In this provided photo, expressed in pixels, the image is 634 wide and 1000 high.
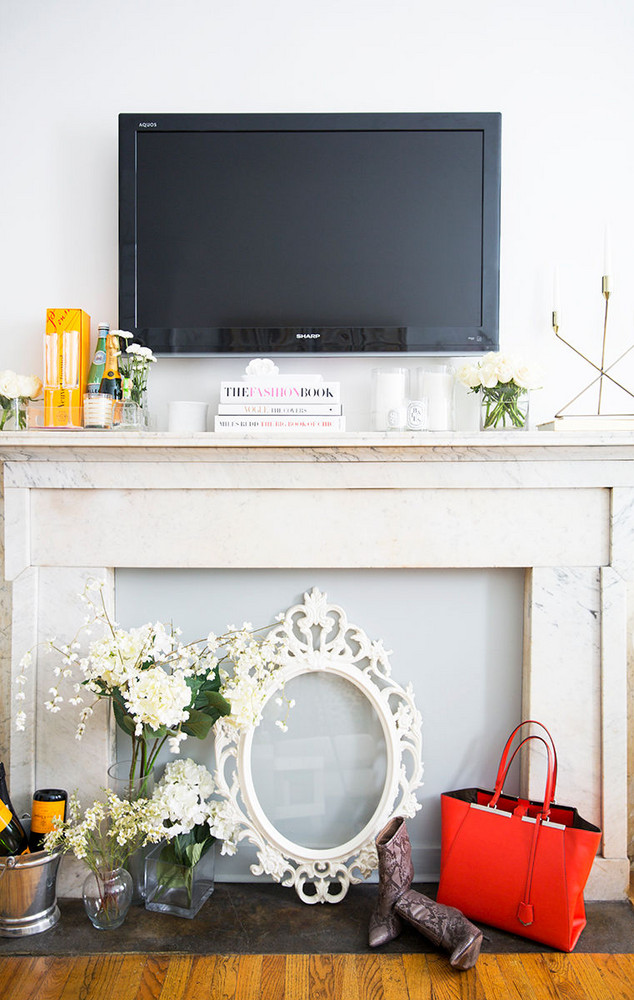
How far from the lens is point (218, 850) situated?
1.98m

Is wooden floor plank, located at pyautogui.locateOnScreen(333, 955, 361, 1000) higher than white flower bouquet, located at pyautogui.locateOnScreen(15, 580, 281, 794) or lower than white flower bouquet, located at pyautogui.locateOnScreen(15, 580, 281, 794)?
lower

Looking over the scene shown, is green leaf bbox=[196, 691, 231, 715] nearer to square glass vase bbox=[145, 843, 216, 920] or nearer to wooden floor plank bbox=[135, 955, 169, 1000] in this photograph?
square glass vase bbox=[145, 843, 216, 920]

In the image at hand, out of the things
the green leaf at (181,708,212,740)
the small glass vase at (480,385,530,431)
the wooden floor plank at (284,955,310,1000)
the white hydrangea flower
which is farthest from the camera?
the small glass vase at (480,385,530,431)

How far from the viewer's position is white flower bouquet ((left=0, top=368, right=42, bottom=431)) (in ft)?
6.16

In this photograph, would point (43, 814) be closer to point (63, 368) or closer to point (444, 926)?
point (444, 926)

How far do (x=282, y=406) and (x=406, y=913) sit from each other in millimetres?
1205

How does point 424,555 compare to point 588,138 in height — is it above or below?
below

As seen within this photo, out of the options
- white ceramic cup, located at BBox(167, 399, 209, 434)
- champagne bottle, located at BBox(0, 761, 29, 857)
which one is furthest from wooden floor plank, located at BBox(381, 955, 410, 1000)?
white ceramic cup, located at BBox(167, 399, 209, 434)

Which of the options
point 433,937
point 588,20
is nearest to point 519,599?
point 433,937

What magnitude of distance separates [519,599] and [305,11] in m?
1.67

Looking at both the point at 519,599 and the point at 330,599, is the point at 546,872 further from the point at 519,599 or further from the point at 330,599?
the point at 330,599

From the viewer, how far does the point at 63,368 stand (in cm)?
194

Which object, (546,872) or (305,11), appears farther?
(305,11)

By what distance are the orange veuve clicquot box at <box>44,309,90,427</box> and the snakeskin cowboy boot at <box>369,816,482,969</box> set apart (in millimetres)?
1297
